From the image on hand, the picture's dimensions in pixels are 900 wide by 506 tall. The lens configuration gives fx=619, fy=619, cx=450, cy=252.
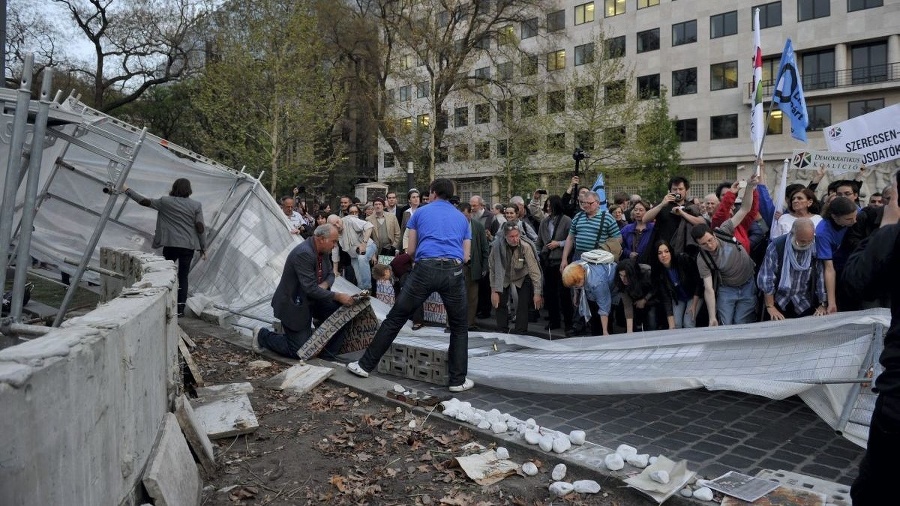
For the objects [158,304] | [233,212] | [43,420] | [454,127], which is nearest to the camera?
[43,420]

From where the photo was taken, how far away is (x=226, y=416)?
4.99m

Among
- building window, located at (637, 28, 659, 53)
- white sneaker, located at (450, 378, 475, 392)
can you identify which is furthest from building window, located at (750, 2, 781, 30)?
white sneaker, located at (450, 378, 475, 392)

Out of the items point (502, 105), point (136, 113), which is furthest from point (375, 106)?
point (136, 113)

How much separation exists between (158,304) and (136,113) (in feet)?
129

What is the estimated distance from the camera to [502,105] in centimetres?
3556

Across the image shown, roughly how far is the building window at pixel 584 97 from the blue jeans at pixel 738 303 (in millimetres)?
25260

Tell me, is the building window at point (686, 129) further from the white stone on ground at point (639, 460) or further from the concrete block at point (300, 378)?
the white stone on ground at point (639, 460)

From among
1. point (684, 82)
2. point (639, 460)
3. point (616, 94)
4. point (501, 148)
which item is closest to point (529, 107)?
point (616, 94)

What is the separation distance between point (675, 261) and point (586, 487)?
13.0 ft

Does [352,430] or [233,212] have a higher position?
[233,212]

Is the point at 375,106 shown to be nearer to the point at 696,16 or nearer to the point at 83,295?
the point at 696,16

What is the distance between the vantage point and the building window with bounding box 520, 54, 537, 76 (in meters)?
33.6

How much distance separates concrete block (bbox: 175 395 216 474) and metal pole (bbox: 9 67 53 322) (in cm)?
159

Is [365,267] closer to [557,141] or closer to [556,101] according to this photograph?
[557,141]
